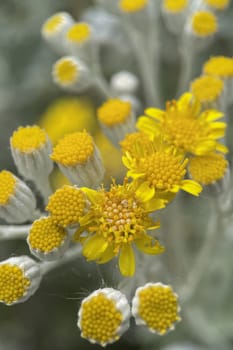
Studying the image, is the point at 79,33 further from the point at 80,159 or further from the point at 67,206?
the point at 67,206

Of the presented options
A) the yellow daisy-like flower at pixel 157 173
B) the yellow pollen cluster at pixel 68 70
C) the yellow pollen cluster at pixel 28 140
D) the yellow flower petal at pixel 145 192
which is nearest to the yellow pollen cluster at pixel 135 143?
the yellow daisy-like flower at pixel 157 173

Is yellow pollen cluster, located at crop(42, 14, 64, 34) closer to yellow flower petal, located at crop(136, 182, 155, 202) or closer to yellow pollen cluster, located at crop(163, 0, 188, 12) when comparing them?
yellow pollen cluster, located at crop(163, 0, 188, 12)

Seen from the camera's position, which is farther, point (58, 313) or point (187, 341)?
point (58, 313)

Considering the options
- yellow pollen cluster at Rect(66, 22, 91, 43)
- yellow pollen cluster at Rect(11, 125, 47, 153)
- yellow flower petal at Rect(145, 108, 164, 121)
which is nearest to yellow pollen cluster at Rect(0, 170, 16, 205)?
yellow pollen cluster at Rect(11, 125, 47, 153)

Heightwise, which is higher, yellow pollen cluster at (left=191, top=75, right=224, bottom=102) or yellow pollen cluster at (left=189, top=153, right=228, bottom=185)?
yellow pollen cluster at (left=191, top=75, right=224, bottom=102)

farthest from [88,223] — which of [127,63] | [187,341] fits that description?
[127,63]

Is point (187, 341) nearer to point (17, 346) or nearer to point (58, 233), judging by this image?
point (17, 346)

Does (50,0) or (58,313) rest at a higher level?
(50,0)
